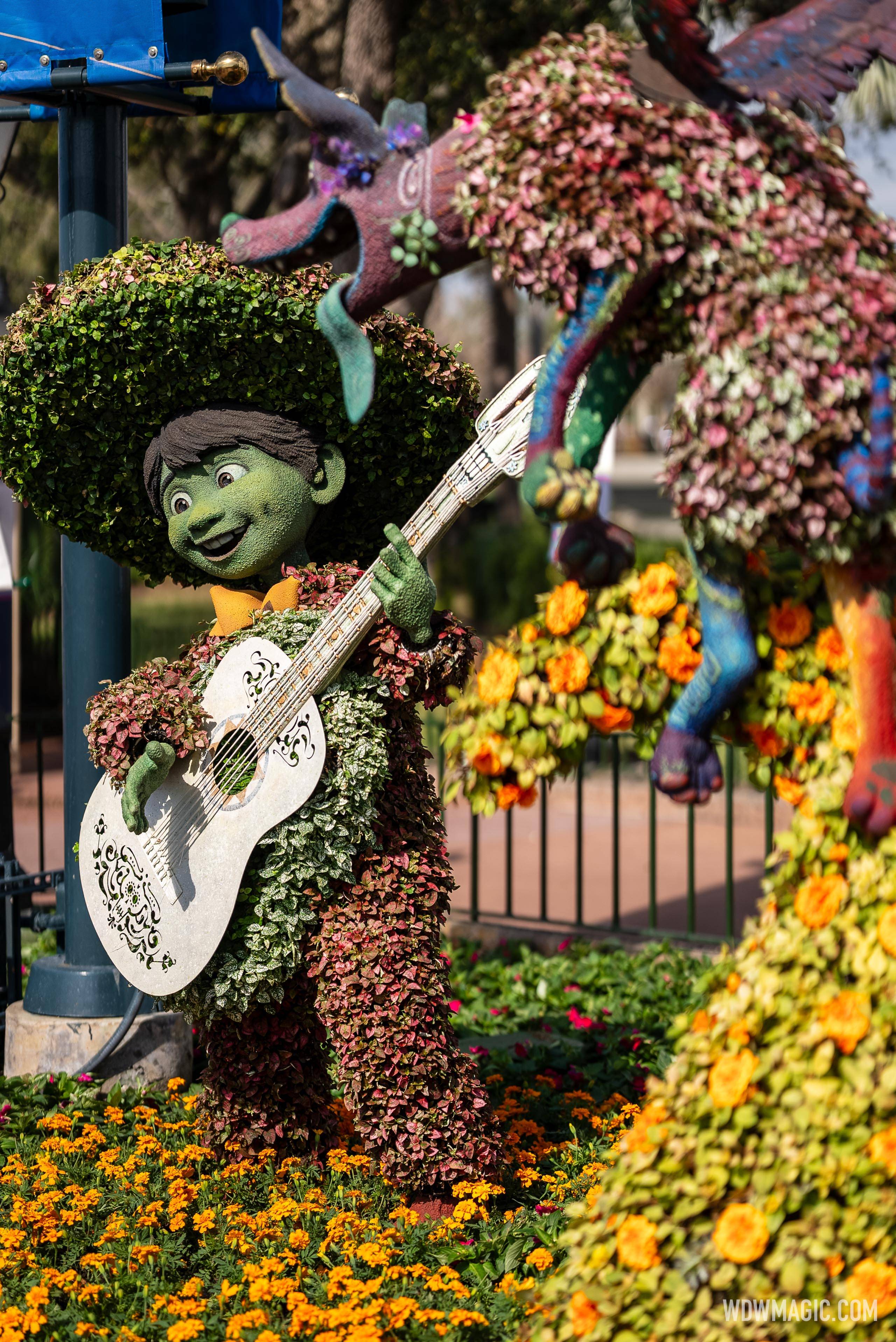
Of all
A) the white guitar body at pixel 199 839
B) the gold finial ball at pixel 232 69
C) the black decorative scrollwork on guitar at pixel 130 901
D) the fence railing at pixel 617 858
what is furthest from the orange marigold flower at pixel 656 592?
the gold finial ball at pixel 232 69

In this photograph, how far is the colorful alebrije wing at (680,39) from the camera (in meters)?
2.01

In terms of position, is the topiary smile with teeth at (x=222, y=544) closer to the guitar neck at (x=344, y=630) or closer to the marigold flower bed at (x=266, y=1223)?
the guitar neck at (x=344, y=630)

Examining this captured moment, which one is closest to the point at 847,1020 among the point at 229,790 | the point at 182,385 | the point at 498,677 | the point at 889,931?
the point at 889,931

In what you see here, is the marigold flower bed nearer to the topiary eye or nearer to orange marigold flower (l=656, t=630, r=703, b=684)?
orange marigold flower (l=656, t=630, r=703, b=684)

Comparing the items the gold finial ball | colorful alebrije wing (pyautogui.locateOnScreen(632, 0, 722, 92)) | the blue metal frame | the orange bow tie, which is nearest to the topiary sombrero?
the orange bow tie

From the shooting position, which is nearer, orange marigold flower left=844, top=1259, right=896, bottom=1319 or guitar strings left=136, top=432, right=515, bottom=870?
orange marigold flower left=844, top=1259, right=896, bottom=1319

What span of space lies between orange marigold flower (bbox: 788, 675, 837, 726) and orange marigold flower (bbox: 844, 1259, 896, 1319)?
0.80 metres

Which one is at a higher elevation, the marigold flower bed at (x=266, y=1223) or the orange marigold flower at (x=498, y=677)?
the orange marigold flower at (x=498, y=677)

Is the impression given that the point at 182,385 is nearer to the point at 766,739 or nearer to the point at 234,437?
the point at 234,437

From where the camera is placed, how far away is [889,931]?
2.02 metres

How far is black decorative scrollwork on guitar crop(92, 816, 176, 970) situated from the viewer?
317 centimetres

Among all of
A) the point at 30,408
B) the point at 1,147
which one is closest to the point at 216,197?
the point at 1,147

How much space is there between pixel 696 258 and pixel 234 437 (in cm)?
147

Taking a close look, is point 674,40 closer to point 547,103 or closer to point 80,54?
point 547,103
